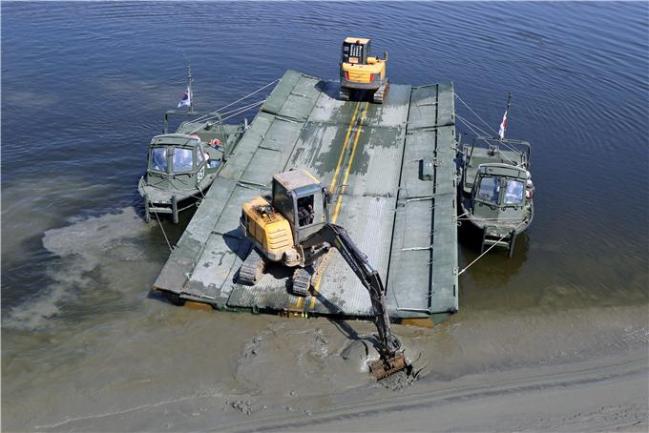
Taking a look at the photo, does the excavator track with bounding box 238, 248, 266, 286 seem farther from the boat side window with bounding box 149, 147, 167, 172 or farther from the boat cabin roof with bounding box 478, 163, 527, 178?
the boat cabin roof with bounding box 478, 163, 527, 178

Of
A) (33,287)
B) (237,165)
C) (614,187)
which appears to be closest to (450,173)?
(237,165)

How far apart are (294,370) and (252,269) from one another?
3565mm

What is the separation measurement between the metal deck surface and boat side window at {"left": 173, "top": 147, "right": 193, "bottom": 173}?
1703 millimetres

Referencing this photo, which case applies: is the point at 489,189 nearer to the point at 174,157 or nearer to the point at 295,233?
the point at 295,233

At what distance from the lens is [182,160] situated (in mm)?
25016

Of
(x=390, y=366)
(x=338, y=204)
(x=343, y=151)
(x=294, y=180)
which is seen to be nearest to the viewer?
(x=390, y=366)

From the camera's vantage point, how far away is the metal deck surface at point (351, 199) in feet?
62.5

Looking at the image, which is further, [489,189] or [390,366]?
[489,189]

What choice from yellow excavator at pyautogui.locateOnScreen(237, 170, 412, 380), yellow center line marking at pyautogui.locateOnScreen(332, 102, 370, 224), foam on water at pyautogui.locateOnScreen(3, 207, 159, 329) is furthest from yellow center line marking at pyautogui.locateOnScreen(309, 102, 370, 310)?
foam on water at pyautogui.locateOnScreen(3, 207, 159, 329)

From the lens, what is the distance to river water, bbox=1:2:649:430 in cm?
1952

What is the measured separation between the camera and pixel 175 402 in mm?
16125

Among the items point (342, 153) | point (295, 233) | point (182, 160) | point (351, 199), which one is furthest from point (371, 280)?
point (182, 160)

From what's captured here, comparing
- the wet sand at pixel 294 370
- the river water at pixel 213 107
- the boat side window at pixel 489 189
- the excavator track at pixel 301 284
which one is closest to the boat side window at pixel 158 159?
the river water at pixel 213 107

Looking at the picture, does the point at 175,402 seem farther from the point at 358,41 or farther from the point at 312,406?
the point at 358,41
